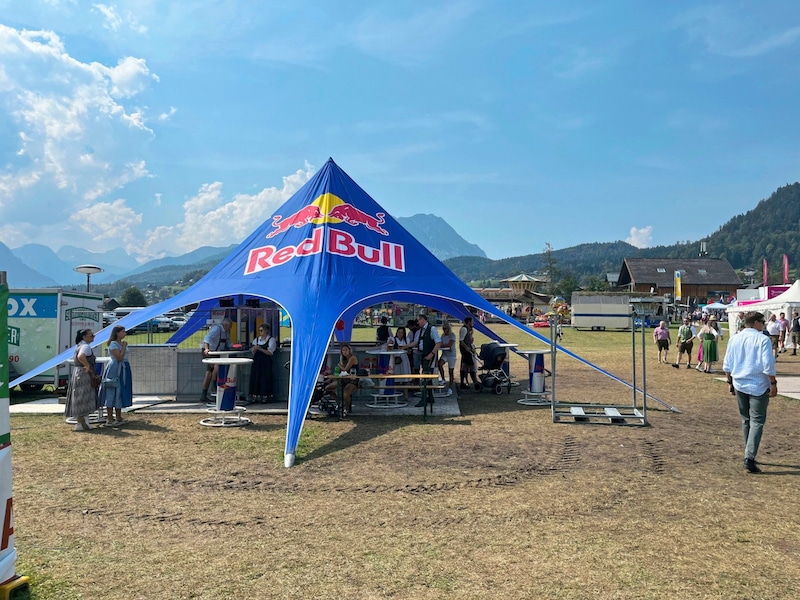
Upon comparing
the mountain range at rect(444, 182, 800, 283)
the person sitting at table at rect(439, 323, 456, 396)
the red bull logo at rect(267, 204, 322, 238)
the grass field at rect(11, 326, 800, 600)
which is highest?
the mountain range at rect(444, 182, 800, 283)

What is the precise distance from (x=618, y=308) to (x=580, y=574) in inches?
1679

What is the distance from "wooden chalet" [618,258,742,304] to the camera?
7450 cm

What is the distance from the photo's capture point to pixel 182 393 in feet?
37.6

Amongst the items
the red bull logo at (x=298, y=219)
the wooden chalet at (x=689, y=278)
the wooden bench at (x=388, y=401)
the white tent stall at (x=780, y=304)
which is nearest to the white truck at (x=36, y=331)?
the red bull logo at (x=298, y=219)

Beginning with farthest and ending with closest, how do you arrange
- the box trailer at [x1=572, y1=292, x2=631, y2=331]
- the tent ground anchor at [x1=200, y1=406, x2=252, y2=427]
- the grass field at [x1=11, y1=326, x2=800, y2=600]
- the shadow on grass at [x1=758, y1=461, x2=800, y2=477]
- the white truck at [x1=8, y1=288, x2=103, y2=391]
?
the box trailer at [x1=572, y1=292, x2=631, y2=331] → the white truck at [x1=8, y1=288, x2=103, y2=391] → the tent ground anchor at [x1=200, y1=406, x2=252, y2=427] → the shadow on grass at [x1=758, y1=461, x2=800, y2=477] → the grass field at [x1=11, y1=326, x2=800, y2=600]

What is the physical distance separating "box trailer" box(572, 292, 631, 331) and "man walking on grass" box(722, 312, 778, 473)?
38922 millimetres

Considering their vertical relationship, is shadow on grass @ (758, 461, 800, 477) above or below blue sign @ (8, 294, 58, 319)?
below

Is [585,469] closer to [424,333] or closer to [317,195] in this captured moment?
A: [424,333]

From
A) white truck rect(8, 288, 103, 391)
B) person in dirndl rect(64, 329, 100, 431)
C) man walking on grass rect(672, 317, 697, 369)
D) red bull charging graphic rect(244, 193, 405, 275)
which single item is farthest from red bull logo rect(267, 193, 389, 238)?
man walking on grass rect(672, 317, 697, 369)

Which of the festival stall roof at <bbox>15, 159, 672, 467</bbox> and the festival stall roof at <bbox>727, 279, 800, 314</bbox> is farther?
the festival stall roof at <bbox>727, 279, 800, 314</bbox>

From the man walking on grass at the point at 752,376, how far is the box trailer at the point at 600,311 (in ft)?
128

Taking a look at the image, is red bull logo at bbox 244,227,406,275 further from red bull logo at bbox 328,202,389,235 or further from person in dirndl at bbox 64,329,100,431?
person in dirndl at bbox 64,329,100,431

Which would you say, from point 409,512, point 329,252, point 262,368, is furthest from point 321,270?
point 409,512

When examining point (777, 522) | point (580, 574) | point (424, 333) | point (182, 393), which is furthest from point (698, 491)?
point (182, 393)
